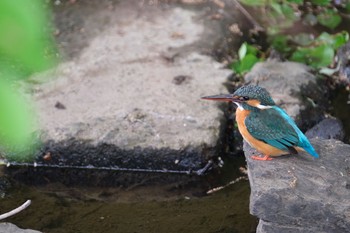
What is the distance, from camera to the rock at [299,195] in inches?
125

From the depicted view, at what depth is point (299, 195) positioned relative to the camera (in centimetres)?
318

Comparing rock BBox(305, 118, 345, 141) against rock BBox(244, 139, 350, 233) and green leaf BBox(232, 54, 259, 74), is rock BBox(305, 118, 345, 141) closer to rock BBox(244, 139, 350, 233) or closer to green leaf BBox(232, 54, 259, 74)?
green leaf BBox(232, 54, 259, 74)

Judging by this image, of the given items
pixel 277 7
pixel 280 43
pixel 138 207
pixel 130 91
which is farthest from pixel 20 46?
pixel 277 7

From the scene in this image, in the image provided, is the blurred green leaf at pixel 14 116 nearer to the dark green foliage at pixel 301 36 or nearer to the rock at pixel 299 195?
the rock at pixel 299 195

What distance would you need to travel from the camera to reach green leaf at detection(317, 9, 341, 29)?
6.81 meters

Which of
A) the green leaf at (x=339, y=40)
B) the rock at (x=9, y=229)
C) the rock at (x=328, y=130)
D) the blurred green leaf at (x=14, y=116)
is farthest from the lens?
the green leaf at (x=339, y=40)

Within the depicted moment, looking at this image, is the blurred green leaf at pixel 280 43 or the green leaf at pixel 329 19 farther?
the green leaf at pixel 329 19

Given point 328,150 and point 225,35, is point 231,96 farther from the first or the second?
point 225,35

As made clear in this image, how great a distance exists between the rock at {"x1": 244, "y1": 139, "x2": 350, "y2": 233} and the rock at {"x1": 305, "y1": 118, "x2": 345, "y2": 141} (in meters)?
1.41

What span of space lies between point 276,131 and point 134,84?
2180 mm

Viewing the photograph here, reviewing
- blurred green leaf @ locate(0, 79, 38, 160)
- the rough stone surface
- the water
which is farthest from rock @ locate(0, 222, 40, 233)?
blurred green leaf @ locate(0, 79, 38, 160)

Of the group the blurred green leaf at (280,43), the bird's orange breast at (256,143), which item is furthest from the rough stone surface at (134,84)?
the bird's orange breast at (256,143)

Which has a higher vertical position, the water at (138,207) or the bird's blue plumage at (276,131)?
the bird's blue plumage at (276,131)

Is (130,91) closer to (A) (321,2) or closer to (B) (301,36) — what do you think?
(B) (301,36)
